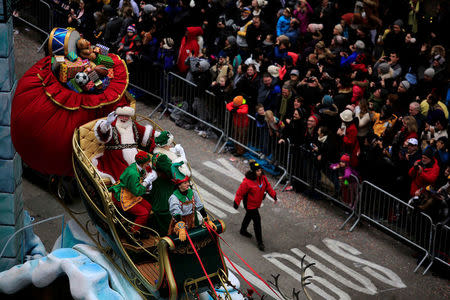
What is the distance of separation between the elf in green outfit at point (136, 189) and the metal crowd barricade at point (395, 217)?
5.25 meters

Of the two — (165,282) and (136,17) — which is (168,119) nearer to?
(136,17)

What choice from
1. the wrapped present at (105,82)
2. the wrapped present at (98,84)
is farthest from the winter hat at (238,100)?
the wrapped present at (98,84)

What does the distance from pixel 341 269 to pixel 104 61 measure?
564 centimetres

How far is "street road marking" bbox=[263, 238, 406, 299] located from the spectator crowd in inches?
52.7

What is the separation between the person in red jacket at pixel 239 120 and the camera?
16.3 m

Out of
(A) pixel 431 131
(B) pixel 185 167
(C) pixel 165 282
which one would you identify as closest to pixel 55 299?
(C) pixel 165 282

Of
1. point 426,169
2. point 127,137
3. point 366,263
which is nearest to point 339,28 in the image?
point 426,169

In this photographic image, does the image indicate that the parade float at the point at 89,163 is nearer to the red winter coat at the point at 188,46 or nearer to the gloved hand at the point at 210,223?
the gloved hand at the point at 210,223

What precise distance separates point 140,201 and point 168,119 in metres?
8.10

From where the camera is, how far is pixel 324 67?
53.6 ft

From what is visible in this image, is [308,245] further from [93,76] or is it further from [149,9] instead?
[149,9]

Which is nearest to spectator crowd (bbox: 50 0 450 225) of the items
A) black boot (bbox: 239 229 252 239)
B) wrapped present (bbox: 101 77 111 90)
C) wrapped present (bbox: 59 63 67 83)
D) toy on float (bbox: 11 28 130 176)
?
black boot (bbox: 239 229 252 239)

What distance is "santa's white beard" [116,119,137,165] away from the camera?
1081 cm

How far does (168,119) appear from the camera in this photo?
1844cm
